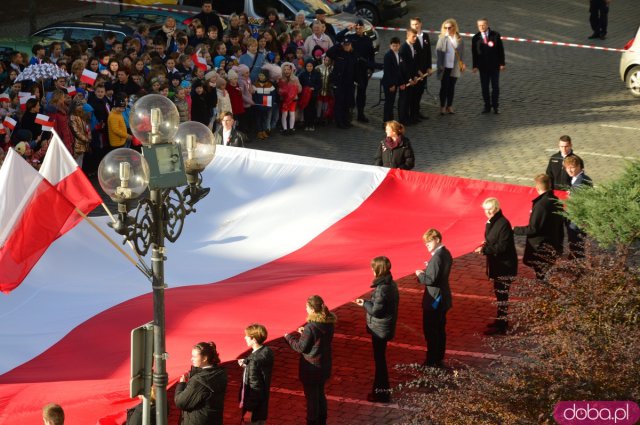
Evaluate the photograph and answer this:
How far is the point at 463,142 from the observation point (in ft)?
69.6

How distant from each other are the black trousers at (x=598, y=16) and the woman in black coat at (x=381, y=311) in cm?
1869

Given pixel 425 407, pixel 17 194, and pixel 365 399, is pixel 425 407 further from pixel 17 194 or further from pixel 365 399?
pixel 17 194

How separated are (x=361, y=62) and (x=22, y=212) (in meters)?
11.9

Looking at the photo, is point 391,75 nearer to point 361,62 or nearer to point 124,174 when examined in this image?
point 361,62

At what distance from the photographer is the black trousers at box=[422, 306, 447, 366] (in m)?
12.5

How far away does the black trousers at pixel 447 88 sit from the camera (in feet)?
74.2

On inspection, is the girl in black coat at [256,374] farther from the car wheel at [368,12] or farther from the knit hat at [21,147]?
the car wheel at [368,12]

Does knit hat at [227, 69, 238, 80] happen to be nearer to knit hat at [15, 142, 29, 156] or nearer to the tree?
knit hat at [15, 142, 29, 156]

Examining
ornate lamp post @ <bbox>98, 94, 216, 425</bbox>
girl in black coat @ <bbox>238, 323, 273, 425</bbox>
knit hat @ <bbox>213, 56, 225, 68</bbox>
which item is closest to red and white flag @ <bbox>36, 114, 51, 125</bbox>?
knit hat @ <bbox>213, 56, 225, 68</bbox>

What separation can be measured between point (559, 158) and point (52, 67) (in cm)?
777

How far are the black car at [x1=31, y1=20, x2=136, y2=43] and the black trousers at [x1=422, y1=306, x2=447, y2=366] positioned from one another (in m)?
12.9

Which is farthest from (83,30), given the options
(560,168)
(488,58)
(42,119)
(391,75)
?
(560,168)

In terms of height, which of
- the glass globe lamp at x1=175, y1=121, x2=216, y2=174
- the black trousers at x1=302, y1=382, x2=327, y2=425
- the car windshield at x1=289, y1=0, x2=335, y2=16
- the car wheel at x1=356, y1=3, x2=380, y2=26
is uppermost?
the car wheel at x1=356, y1=3, x2=380, y2=26

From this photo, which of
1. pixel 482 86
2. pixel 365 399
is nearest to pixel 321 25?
pixel 482 86
